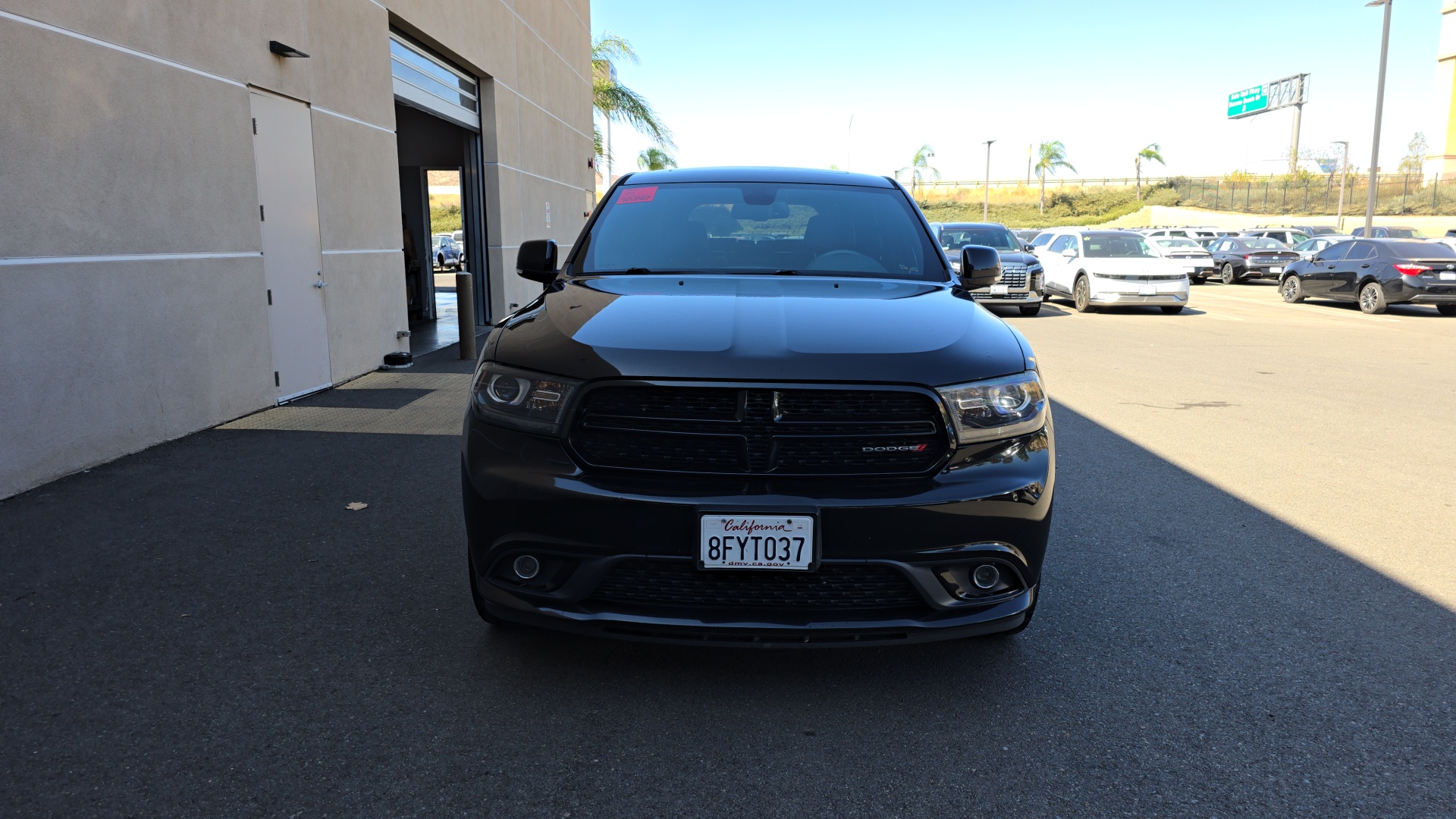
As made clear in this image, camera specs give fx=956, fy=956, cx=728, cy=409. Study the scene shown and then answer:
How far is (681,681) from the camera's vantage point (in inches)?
123

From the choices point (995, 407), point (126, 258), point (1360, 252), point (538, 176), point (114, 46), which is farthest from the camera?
point (1360, 252)

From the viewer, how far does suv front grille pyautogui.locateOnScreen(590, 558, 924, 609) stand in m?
2.71

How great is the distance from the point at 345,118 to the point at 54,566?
6566 mm

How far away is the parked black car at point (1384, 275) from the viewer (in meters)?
18.1

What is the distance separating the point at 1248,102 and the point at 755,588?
85141 millimetres

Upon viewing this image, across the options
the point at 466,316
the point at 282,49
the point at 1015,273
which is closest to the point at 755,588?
the point at 282,49

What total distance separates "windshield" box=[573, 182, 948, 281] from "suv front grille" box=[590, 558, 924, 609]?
162cm

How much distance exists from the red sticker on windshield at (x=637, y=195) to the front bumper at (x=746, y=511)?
197 centimetres

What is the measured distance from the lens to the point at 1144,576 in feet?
13.6

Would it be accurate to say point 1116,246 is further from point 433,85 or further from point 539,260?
point 539,260

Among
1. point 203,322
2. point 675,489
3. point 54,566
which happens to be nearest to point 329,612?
point 54,566

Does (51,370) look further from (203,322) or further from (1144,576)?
(1144,576)

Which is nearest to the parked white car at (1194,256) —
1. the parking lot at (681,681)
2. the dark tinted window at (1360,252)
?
the dark tinted window at (1360,252)

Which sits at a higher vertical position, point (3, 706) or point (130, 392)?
point (130, 392)
